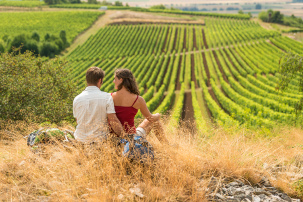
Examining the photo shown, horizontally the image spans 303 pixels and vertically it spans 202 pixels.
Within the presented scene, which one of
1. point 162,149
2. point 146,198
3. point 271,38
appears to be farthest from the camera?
point 271,38

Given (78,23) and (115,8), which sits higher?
(115,8)

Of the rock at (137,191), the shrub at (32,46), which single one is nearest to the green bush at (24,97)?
the rock at (137,191)

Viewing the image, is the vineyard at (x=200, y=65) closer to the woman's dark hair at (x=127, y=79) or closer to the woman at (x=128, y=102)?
the woman at (x=128, y=102)

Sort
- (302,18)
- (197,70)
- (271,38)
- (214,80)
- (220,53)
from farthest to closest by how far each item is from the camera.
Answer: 1. (302,18)
2. (271,38)
3. (220,53)
4. (197,70)
5. (214,80)

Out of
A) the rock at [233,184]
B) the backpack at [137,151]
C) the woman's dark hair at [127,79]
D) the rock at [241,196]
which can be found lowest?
the rock at [233,184]

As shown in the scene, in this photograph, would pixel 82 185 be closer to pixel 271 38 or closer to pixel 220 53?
pixel 220 53

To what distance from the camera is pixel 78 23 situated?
70.9m

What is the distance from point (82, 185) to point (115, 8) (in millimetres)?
95393

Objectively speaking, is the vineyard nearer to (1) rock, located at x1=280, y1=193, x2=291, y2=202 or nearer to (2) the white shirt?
(1) rock, located at x1=280, y1=193, x2=291, y2=202

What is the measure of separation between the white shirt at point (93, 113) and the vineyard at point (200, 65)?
42.6 feet

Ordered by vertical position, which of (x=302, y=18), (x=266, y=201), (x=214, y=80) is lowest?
(x=214, y=80)

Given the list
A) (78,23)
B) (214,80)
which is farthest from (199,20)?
(214,80)

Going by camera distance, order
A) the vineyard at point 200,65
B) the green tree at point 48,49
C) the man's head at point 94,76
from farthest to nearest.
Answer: the green tree at point 48,49 → the vineyard at point 200,65 → the man's head at point 94,76

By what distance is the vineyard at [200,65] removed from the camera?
21.3m
